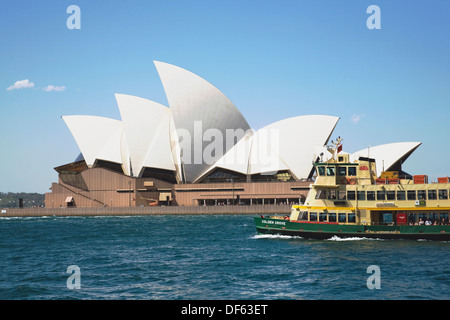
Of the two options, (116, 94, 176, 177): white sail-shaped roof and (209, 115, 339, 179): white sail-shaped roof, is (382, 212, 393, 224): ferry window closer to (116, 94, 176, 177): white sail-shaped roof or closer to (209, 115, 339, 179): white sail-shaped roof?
(209, 115, 339, 179): white sail-shaped roof

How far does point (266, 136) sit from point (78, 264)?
221 feet

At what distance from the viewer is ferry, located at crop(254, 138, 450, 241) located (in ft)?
116

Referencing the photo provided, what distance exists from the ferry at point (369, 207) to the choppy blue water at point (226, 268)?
107 cm

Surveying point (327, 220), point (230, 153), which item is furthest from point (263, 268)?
point (230, 153)

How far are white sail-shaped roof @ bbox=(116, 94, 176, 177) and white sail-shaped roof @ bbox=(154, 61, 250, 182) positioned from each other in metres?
4.45

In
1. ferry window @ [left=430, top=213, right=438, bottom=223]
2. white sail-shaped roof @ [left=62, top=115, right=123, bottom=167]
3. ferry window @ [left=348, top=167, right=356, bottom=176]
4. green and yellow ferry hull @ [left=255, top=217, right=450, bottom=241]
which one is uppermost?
white sail-shaped roof @ [left=62, top=115, right=123, bottom=167]

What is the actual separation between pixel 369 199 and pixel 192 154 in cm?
5569

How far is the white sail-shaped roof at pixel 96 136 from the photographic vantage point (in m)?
90.4

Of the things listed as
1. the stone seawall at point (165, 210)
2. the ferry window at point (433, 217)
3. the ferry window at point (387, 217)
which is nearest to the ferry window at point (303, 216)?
the ferry window at point (387, 217)

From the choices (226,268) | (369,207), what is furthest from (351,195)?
(226,268)

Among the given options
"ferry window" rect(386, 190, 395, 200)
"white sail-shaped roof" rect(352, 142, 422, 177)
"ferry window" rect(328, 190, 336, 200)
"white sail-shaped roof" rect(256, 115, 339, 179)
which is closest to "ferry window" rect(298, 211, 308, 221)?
"ferry window" rect(328, 190, 336, 200)

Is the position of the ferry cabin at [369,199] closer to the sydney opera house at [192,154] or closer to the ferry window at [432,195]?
the ferry window at [432,195]

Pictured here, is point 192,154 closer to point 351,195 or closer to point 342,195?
point 342,195
